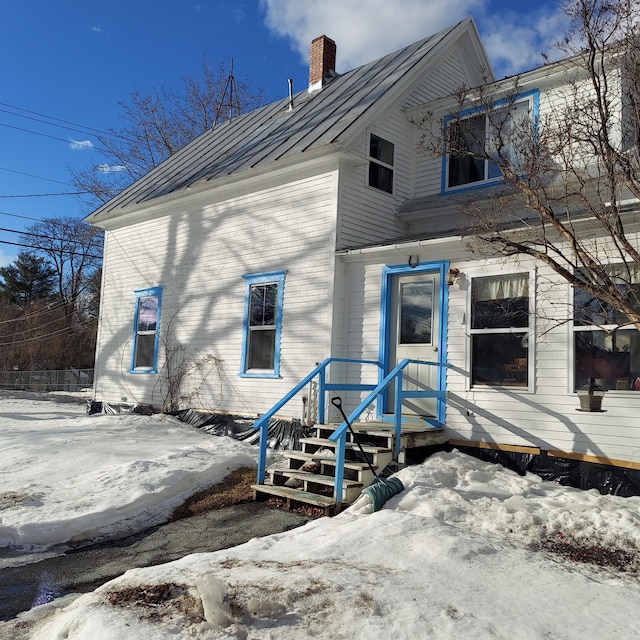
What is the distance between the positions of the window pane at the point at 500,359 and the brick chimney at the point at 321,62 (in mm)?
9032

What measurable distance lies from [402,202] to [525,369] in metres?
4.59

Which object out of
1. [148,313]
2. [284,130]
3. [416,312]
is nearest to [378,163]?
[284,130]

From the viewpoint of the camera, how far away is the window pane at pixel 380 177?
1078 centimetres

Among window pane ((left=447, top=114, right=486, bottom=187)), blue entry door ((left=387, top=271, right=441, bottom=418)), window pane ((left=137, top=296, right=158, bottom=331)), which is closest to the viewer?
blue entry door ((left=387, top=271, right=441, bottom=418))

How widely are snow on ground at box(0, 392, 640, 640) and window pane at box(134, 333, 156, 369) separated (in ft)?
23.9

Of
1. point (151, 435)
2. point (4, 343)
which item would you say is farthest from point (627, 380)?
point (4, 343)

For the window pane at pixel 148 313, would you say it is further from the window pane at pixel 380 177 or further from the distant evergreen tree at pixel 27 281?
the distant evergreen tree at pixel 27 281

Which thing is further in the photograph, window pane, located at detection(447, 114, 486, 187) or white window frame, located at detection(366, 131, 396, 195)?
white window frame, located at detection(366, 131, 396, 195)

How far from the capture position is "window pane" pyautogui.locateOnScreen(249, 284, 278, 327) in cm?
1110

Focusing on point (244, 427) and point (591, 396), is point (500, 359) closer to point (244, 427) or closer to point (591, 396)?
point (591, 396)

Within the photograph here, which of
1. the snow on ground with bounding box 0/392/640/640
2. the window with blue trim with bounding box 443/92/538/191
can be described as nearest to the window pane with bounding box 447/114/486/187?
the window with blue trim with bounding box 443/92/538/191

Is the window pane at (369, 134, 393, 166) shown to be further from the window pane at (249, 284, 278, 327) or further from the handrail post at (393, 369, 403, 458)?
the handrail post at (393, 369, 403, 458)

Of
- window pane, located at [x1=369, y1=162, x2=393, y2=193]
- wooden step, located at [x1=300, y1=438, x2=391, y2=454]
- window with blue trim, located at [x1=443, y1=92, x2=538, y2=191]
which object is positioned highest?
window with blue trim, located at [x1=443, y1=92, x2=538, y2=191]

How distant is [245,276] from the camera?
11.6 metres
